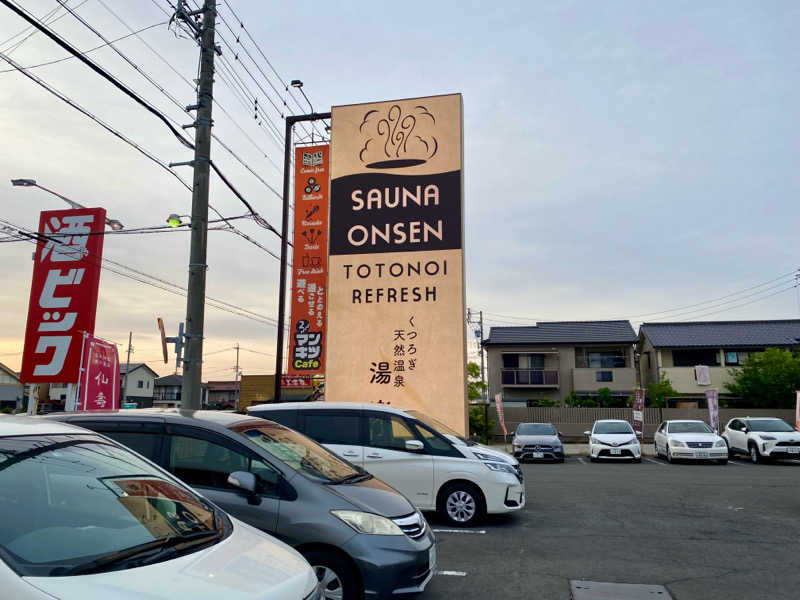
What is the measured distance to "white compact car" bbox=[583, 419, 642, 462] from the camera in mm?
20203

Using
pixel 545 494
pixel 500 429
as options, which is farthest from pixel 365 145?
pixel 500 429

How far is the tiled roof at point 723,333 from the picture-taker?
38.2 metres

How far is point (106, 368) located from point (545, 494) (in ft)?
30.6

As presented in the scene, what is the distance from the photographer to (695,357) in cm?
3884

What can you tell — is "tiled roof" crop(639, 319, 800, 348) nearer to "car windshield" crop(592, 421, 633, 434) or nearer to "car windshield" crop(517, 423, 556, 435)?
"car windshield" crop(592, 421, 633, 434)

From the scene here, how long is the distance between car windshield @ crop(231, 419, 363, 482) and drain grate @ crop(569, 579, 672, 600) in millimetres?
2269

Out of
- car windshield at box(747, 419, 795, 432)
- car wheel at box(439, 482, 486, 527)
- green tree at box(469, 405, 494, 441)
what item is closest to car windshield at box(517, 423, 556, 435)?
car windshield at box(747, 419, 795, 432)

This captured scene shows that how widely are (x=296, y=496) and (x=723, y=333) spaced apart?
132 feet

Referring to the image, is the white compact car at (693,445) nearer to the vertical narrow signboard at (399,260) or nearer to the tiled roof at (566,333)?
the vertical narrow signboard at (399,260)

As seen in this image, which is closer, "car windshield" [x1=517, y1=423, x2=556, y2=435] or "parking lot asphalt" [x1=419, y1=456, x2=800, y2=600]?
"parking lot asphalt" [x1=419, y1=456, x2=800, y2=600]

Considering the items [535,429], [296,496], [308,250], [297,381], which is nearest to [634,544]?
[296,496]

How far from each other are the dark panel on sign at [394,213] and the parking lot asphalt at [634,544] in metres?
5.92

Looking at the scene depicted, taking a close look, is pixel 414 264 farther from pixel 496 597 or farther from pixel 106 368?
pixel 496 597

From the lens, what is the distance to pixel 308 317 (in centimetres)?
1608
